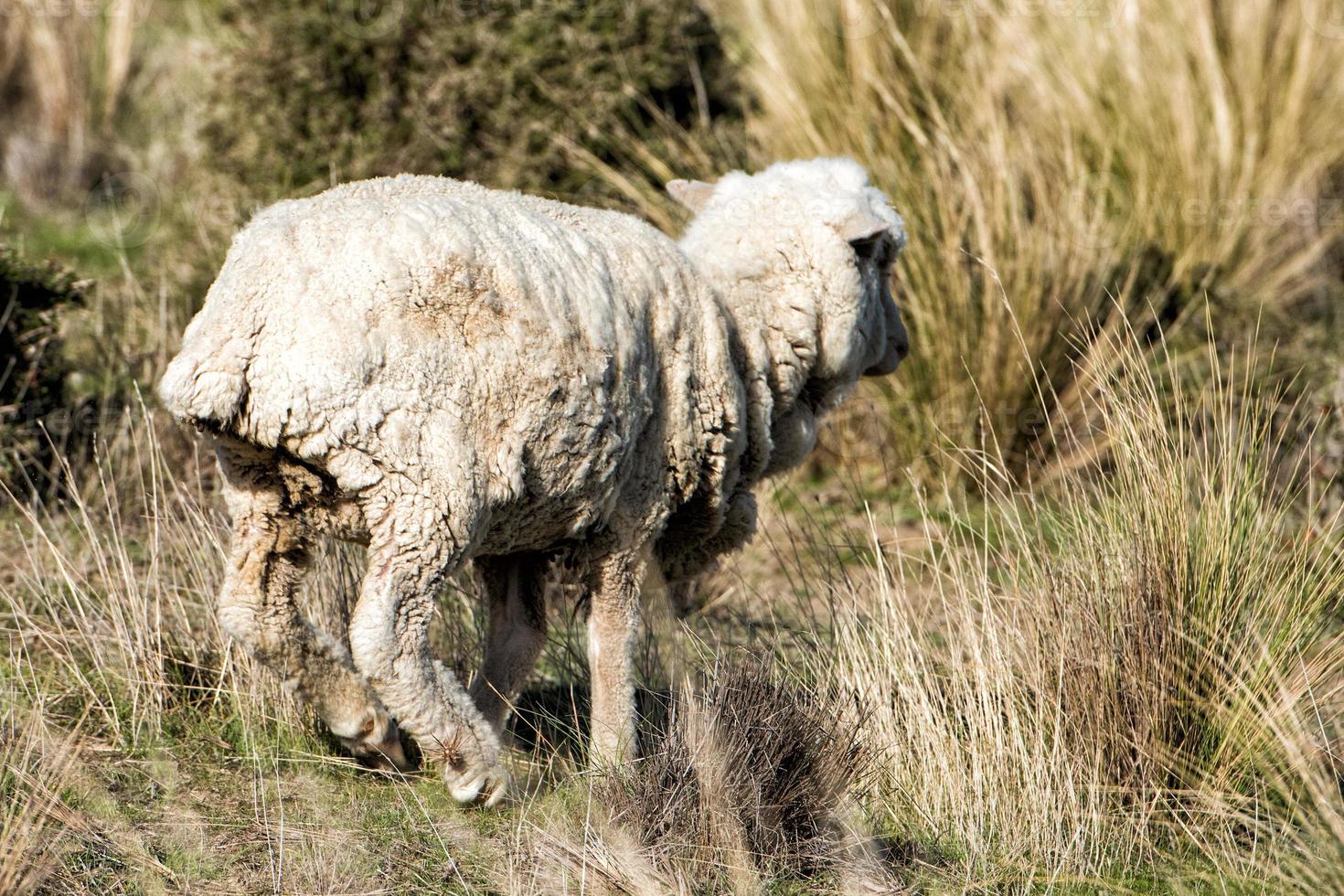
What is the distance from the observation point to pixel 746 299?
430 cm

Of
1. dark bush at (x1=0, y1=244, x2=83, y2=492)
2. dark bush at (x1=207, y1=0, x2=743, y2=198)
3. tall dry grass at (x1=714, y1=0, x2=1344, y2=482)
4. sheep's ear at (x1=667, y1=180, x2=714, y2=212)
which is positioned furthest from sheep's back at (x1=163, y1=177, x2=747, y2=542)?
dark bush at (x1=207, y1=0, x2=743, y2=198)

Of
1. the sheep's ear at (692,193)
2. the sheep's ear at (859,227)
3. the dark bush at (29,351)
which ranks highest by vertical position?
the dark bush at (29,351)

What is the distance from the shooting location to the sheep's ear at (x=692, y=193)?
15.5ft

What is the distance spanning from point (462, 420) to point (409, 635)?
0.53 m

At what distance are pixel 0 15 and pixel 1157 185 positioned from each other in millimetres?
8196

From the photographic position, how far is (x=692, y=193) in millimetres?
4750

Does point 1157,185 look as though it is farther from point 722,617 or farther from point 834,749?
point 834,749

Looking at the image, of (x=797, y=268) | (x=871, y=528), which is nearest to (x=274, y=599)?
(x=871, y=528)

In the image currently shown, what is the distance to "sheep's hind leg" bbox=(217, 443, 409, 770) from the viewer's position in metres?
3.48

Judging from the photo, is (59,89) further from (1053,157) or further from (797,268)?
(797,268)

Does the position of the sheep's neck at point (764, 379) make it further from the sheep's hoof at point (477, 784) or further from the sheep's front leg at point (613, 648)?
Result: the sheep's hoof at point (477, 784)

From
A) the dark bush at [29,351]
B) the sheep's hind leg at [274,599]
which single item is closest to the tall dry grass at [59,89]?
the dark bush at [29,351]

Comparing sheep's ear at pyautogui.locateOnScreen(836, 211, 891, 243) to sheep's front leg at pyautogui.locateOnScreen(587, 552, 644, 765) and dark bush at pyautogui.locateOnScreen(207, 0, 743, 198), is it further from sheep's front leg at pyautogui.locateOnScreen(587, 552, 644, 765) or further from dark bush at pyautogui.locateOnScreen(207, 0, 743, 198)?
dark bush at pyautogui.locateOnScreen(207, 0, 743, 198)

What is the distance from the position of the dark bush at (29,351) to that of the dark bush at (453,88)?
178 cm
